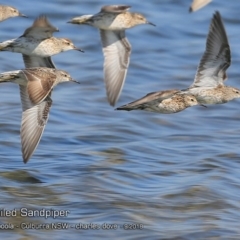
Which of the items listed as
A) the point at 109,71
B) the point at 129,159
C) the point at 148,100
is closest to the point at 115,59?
the point at 109,71

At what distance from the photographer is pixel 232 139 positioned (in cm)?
1392

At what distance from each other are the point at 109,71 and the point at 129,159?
121 cm

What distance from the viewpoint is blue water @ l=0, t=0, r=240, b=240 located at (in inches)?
399

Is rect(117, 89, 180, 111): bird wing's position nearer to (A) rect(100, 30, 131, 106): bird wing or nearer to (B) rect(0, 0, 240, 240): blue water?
(B) rect(0, 0, 240, 240): blue water

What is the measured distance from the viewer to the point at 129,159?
12.6m

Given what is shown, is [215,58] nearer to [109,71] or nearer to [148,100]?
[148,100]

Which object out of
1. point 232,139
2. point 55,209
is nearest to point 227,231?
point 55,209

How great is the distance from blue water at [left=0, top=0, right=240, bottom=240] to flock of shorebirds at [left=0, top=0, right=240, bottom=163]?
0.85 metres

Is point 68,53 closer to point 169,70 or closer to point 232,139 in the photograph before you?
point 169,70

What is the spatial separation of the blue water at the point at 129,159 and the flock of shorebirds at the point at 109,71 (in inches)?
33.4

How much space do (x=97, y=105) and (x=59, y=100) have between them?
2.10 feet

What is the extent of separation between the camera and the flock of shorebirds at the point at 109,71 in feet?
34.8

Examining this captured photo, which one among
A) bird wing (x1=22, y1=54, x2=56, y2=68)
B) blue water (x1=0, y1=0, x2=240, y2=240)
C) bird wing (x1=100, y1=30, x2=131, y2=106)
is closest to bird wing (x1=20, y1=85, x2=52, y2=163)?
blue water (x1=0, y1=0, x2=240, y2=240)

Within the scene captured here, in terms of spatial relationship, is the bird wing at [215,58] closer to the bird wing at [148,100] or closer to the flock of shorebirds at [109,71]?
the flock of shorebirds at [109,71]
